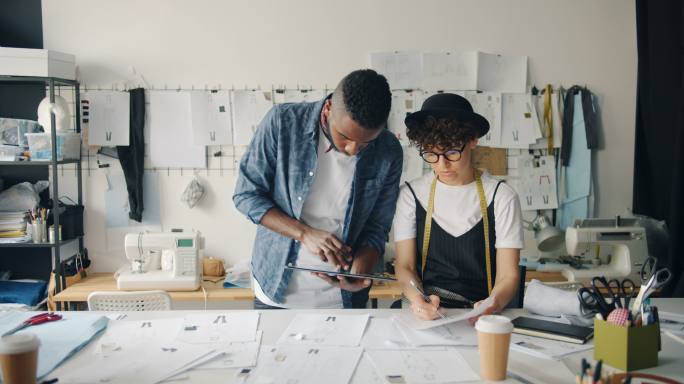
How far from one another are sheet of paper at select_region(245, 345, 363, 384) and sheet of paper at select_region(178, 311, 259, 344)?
0.12 m

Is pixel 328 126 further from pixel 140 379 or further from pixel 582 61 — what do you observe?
pixel 582 61

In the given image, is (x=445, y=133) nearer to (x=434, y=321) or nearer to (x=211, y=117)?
(x=434, y=321)

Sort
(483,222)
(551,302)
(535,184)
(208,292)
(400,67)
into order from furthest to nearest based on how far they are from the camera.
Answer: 1. (535,184)
2. (400,67)
3. (208,292)
4. (483,222)
5. (551,302)

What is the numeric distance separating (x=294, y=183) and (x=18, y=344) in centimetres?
103

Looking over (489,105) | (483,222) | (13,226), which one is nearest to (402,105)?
(489,105)

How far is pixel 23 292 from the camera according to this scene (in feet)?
11.3

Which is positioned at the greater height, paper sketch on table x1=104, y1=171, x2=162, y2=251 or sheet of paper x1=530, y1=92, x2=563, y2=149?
sheet of paper x1=530, y1=92, x2=563, y2=149

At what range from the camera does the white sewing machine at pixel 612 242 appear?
10.8 ft

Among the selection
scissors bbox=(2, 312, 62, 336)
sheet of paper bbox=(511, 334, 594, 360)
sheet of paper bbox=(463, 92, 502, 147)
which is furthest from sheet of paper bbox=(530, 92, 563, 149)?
scissors bbox=(2, 312, 62, 336)

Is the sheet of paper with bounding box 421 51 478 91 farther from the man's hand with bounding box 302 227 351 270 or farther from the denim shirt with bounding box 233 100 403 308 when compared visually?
the man's hand with bounding box 302 227 351 270

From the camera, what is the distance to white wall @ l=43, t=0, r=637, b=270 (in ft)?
12.2

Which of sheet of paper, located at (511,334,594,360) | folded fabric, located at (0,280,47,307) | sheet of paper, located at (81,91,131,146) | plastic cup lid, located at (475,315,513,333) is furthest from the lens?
sheet of paper, located at (81,91,131,146)

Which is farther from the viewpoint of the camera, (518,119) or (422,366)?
(518,119)

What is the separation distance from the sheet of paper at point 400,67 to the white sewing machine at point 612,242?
4.26 feet
